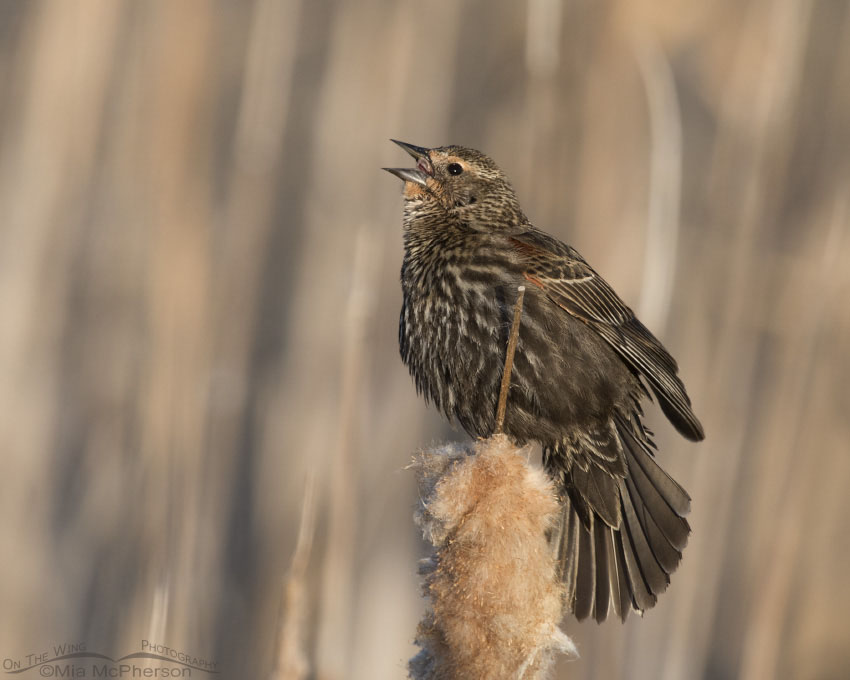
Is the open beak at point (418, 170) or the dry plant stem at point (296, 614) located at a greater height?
the open beak at point (418, 170)

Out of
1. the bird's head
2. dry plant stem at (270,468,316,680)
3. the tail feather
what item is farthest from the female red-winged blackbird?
dry plant stem at (270,468,316,680)

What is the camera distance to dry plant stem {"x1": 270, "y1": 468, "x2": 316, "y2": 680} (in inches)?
89.9

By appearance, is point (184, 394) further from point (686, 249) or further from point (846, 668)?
point (846, 668)

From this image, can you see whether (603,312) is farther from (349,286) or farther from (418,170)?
(349,286)

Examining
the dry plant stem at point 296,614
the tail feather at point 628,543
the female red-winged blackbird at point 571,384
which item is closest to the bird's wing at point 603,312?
the female red-winged blackbird at point 571,384

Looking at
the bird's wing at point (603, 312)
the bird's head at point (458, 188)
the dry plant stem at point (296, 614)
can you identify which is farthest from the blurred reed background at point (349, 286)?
the bird's wing at point (603, 312)

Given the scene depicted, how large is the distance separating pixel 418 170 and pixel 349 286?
2.09ft

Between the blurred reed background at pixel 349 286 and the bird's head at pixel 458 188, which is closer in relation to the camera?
the bird's head at pixel 458 188

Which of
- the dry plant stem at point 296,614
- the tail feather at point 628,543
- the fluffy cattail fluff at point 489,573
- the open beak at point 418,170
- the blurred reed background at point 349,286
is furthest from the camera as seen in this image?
the blurred reed background at point 349,286

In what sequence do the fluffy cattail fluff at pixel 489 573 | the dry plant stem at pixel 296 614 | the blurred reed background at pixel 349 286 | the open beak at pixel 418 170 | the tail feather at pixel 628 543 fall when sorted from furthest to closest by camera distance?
1. the blurred reed background at pixel 349 286
2. the open beak at pixel 418 170
3. the dry plant stem at pixel 296 614
4. the tail feather at pixel 628 543
5. the fluffy cattail fluff at pixel 489 573

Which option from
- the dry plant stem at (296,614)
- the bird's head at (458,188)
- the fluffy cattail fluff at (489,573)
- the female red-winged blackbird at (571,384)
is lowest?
the dry plant stem at (296,614)

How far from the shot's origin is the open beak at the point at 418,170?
2.47 metres

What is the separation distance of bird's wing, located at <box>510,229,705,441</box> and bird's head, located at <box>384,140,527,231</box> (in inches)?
7.6

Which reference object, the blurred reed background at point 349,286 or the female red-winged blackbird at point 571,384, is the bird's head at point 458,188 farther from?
the blurred reed background at point 349,286
